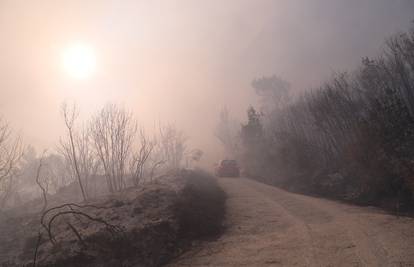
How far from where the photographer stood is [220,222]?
9.70 meters

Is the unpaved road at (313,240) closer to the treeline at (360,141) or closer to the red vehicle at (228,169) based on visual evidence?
the treeline at (360,141)

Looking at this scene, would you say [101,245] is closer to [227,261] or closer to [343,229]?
[227,261]

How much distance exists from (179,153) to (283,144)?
80.9 ft

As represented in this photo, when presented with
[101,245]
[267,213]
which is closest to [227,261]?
[101,245]

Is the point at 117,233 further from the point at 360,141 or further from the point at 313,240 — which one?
the point at 360,141

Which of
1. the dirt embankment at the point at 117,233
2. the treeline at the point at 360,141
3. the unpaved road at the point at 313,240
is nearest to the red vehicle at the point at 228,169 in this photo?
the treeline at the point at 360,141

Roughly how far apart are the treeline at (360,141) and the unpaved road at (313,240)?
1.97 m

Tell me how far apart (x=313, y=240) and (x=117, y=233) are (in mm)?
5261

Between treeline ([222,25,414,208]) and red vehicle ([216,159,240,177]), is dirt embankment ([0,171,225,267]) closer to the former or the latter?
treeline ([222,25,414,208])

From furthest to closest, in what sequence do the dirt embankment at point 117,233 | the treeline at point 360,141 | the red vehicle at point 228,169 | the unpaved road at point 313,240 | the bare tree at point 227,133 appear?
1. the bare tree at point 227,133
2. the red vehicle at point 228,169
3. the treeline at point 360,141
4. the dirt embankment at point 117,233
5. the unpaved road at point 313,240

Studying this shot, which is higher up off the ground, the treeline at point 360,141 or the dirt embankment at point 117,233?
the treeline at point 360,141

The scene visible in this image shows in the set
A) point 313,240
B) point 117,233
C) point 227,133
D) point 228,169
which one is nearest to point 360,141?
point 313,240

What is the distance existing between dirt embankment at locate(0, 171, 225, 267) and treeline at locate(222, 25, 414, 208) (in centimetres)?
682

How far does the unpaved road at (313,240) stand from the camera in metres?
5.38
